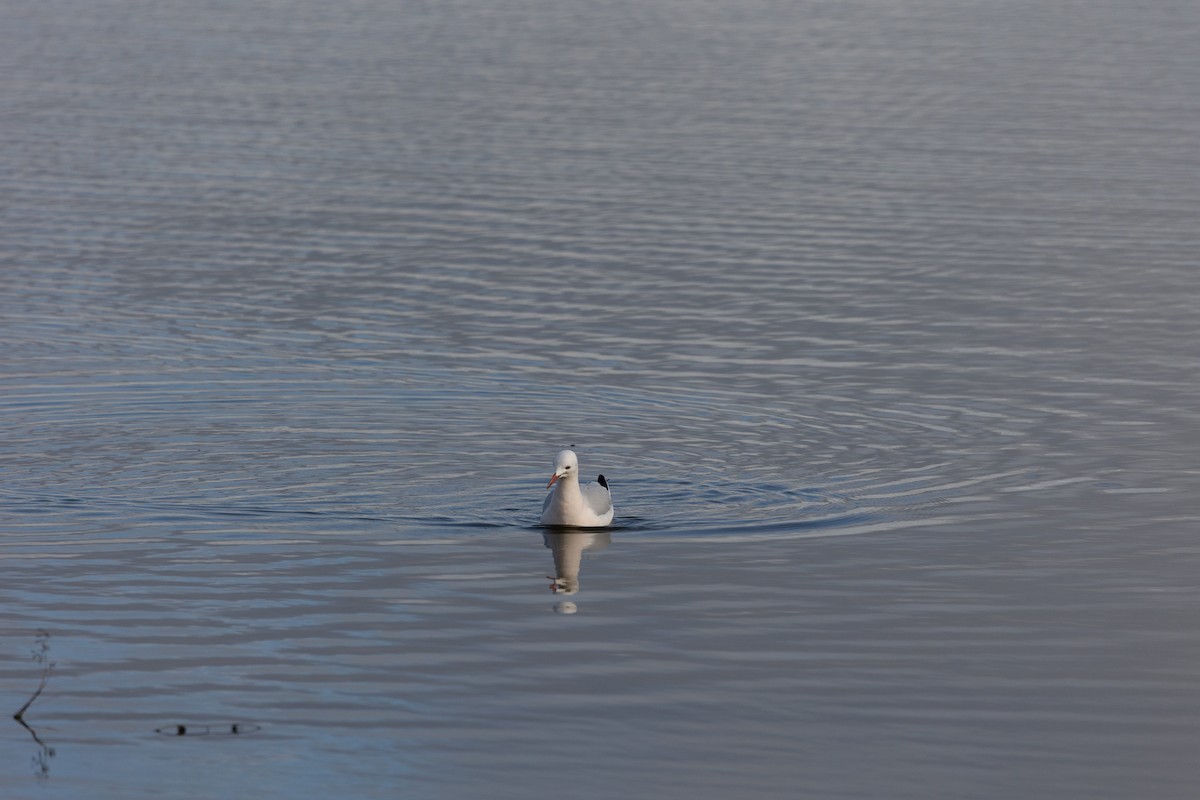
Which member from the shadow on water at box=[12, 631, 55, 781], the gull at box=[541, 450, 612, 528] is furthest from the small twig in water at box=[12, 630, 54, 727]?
the gull at box=[541, 450, 612, 528]

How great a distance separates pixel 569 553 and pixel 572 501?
571 millimetres

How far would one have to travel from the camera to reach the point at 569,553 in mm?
17047

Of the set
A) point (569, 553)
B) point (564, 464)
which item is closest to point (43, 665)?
point (569, 553)

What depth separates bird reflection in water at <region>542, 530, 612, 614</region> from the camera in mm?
15773

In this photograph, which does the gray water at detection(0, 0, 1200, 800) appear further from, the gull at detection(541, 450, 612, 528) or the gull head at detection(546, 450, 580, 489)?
the gull head at detection(546, 450, 580, 489)

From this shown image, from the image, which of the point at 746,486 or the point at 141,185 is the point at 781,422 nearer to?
the point at 746,486

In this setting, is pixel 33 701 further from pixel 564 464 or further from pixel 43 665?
pixel 564 464

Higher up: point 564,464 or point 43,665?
point 564,464

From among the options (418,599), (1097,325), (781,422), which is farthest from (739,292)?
(418,599)

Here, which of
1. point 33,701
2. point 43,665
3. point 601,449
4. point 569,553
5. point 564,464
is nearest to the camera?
point 33,701

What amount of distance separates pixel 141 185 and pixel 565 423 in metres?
18.8

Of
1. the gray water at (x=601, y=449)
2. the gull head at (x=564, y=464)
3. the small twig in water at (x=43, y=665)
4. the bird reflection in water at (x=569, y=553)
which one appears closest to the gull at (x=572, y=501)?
the gull head at (x=564, y=464)

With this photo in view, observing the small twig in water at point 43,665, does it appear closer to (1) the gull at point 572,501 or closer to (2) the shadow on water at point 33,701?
(2) the shadow on water at point 33,701

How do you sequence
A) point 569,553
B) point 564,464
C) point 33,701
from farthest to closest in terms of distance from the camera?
point 564,464, point 569,553, point 33,701
